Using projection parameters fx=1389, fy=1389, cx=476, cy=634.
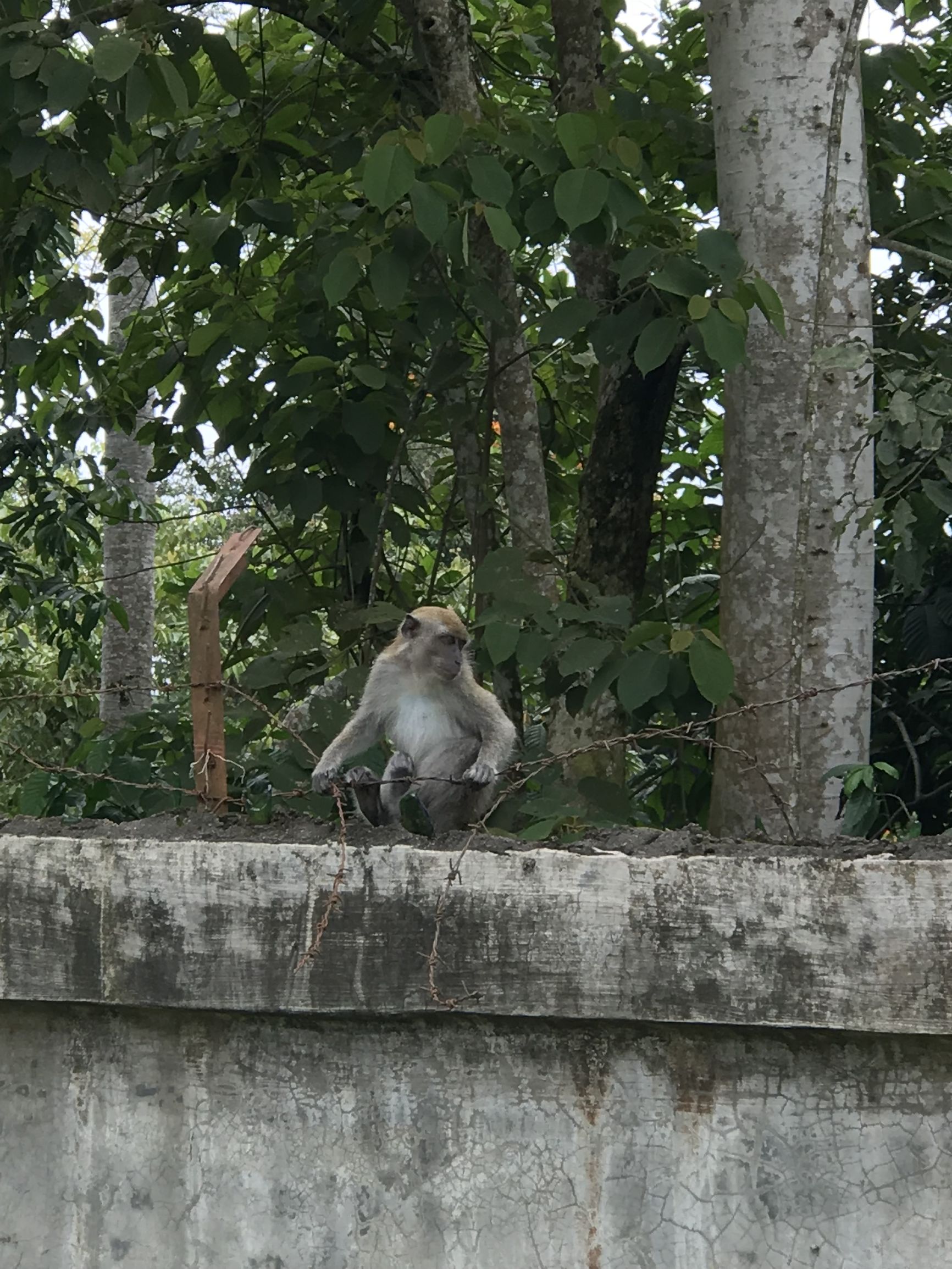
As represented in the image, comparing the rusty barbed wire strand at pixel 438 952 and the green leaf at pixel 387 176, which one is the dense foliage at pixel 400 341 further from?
the rusty barbed wire strand at pixel 438 952

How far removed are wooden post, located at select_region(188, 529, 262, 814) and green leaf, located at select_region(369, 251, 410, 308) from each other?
4.20 ft

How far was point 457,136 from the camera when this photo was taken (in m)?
3.57

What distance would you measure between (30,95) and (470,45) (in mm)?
1918

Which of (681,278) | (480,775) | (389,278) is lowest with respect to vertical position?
(480,775)

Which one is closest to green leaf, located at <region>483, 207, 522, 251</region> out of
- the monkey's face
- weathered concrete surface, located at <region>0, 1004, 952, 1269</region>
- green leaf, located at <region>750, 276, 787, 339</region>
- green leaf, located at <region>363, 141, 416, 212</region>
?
green leaf, located at <region>363, 141, 416, 212</region>

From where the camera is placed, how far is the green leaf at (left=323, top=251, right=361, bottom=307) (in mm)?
3697

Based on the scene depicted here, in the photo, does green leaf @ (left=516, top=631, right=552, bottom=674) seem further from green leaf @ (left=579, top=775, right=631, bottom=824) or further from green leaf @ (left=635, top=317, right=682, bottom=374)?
green leaf @ (left=635, top=317, right=682, bottom=374)

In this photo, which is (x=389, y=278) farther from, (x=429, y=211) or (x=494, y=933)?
(x=494, y=933)

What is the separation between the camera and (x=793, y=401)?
390cm

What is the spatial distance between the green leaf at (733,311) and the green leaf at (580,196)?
39 centimetres

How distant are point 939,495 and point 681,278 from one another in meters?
0.90

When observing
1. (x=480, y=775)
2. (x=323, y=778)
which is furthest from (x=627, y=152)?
(x=323, y=778)

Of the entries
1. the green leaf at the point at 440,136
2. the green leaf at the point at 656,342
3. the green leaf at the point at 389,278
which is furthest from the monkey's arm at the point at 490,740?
the green leaf at the point at 440,136

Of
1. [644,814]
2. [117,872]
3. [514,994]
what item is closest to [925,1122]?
[514,994]
